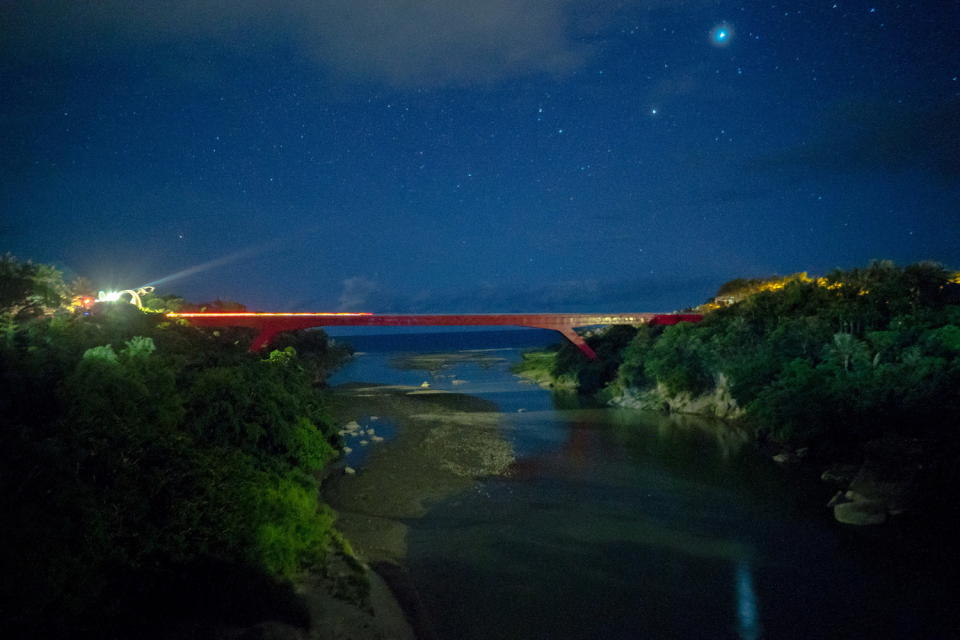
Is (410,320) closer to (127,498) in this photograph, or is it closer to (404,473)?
(404,473)

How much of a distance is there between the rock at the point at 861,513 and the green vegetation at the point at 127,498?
644 inches

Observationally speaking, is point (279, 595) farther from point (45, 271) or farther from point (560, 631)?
point (45, 271)

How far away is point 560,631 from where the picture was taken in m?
12.2

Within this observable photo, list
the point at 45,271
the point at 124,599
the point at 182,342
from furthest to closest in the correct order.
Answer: the point at 182,342
the point at 45,271
the point at 124,599

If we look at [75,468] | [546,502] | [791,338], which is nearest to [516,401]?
[791,338]

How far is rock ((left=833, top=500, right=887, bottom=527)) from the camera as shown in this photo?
59.7 ft

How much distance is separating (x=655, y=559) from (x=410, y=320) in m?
37.6

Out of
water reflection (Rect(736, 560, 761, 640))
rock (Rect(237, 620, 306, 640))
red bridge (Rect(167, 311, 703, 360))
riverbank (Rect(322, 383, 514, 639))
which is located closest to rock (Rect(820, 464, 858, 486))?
water reflection (Rect(736, 560, 761, 640))

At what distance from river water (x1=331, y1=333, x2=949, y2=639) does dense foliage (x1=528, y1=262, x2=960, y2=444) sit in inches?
131

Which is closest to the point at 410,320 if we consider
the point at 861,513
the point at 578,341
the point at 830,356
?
the point at 578,341

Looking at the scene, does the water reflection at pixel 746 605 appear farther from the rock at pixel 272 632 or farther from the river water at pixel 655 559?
the rock at pixel 272 632

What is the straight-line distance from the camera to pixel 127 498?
9.84 meters

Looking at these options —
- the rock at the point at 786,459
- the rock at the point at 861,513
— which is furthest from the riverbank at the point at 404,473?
Answer: the rock at the point at 861,513

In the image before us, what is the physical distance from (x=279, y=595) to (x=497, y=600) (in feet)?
17.0
